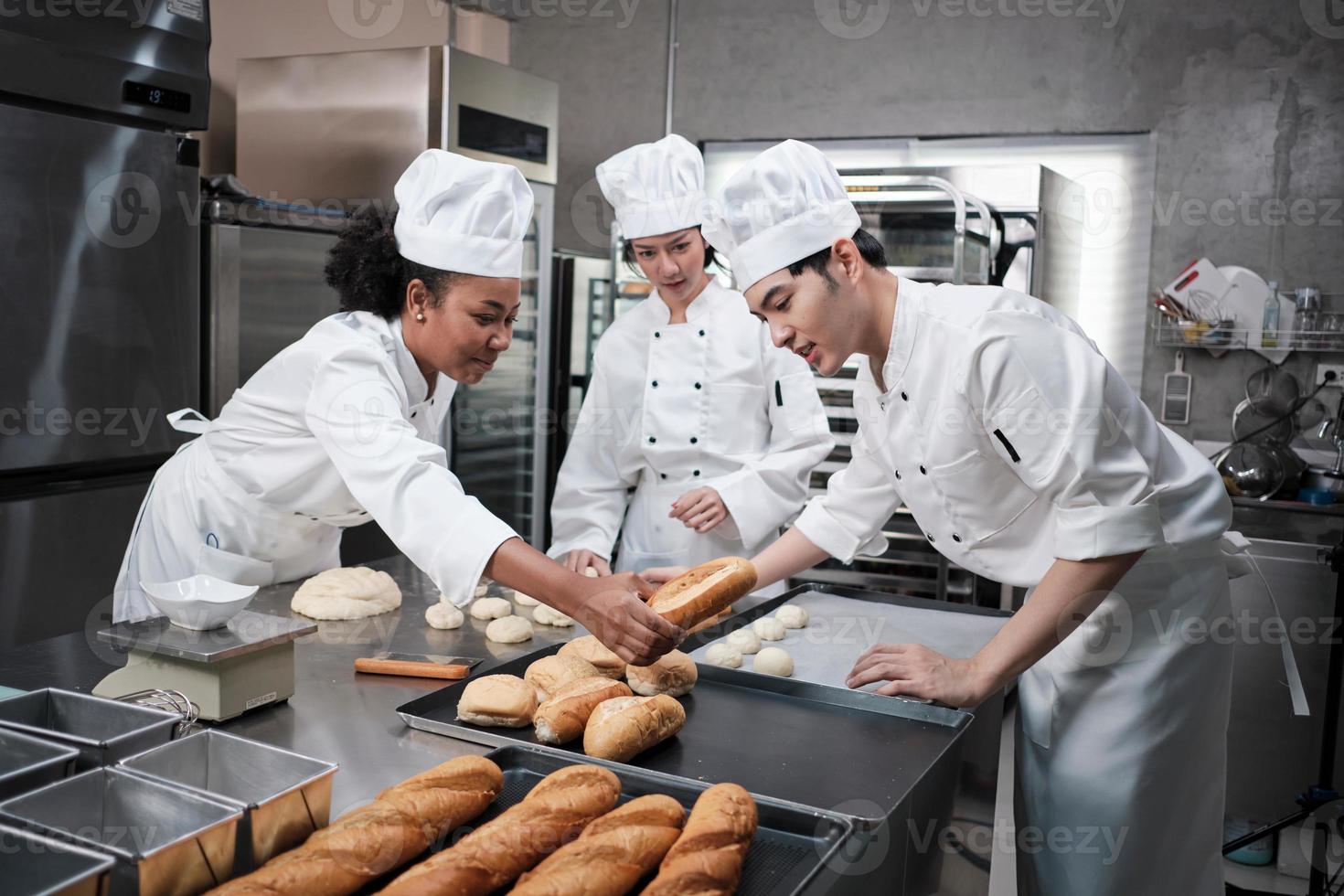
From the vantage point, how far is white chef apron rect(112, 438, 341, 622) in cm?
212

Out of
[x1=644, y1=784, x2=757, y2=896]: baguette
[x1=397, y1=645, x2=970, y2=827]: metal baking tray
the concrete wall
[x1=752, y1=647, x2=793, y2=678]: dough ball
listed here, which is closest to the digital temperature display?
[x1=397, y1=645, x2=970, y2=827]: metal baking tray

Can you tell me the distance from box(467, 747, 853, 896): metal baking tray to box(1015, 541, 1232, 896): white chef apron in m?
0.86

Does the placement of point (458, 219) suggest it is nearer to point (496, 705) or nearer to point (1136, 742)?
point (496, 705)

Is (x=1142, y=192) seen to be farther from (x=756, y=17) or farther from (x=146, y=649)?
(x=146, y=649)

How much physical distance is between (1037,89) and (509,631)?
11.9ft

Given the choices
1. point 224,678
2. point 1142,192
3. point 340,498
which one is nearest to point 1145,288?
point 1142,192

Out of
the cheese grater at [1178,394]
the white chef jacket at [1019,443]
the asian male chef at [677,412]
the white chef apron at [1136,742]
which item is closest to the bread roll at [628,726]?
the white chef jacket at [1019,443]

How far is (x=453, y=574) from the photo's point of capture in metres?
1.61

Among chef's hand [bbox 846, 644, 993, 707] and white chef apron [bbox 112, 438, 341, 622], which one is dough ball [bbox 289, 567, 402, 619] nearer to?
white chef apron [bbox 112, 438, 341, 622]

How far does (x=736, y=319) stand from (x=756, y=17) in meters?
2.49

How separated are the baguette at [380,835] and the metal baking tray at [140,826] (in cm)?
3

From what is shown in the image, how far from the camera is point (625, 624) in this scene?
149cm

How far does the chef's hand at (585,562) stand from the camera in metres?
2.65

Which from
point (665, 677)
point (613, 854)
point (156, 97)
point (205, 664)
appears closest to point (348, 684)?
point (205, 664)
